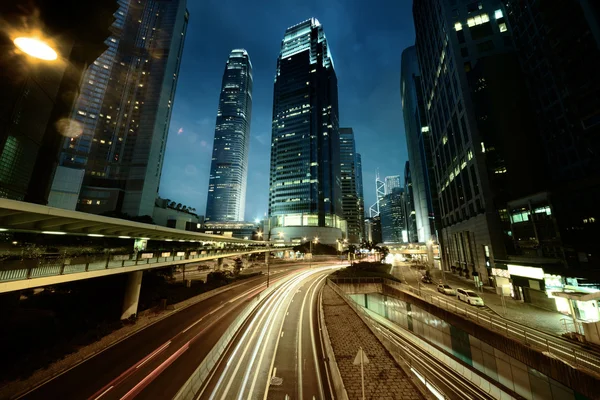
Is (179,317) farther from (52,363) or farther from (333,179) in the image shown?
(333,179)

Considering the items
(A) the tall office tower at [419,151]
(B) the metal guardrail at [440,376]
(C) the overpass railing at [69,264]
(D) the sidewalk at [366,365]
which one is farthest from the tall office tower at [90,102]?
(A) the tall office tower at [419,151]

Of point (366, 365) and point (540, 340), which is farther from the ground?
point (540, 340)

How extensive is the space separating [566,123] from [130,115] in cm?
13608

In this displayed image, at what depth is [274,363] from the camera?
49.0 ft

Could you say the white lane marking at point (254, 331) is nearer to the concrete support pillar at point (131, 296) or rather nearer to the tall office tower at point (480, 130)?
the concrete support pillar at point (131, 296)

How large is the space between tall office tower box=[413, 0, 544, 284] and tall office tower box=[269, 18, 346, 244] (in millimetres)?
75770

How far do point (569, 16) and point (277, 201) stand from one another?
4713 inches

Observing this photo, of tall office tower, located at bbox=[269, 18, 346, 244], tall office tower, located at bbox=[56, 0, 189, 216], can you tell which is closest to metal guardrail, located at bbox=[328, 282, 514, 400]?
tall office tower, located at bbox=[56, 0, 189, 216]

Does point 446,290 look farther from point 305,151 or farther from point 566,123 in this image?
point 305,151

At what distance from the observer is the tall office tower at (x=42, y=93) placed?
69.2ft

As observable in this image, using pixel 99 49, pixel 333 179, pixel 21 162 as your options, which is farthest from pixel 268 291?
pixel 333 179

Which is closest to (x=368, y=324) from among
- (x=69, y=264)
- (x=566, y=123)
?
(x=69, y=264)

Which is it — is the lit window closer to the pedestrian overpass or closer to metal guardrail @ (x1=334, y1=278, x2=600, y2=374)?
metal guardrail @ (x1=334, y1=278, x2=600, y2=374)

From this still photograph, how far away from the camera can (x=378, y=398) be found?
36.3 feet
